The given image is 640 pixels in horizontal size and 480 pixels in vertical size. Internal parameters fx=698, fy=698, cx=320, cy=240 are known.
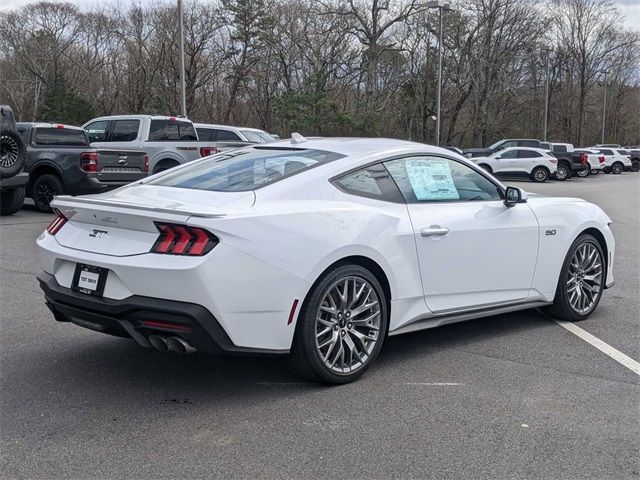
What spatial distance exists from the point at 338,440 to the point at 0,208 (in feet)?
35.6

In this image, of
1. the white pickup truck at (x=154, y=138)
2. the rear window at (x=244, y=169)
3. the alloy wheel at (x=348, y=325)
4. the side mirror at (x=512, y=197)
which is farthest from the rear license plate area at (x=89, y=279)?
the white pickup truck at (x=154, y=138)

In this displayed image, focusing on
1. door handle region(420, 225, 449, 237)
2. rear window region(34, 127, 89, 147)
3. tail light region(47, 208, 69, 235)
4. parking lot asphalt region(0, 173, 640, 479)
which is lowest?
parking lot asphalt region(0, 173, 640, 479)

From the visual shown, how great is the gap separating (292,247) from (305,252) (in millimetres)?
92

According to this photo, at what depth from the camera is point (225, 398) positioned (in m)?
4.19

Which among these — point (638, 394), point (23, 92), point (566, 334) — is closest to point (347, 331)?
point (638, 394)

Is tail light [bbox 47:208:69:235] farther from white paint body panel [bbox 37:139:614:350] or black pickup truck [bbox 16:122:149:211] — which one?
black pickup truck [bbox 16:122:149:211]

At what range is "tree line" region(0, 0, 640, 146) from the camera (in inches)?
1756

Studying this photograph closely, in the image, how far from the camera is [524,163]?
3384 centimetres

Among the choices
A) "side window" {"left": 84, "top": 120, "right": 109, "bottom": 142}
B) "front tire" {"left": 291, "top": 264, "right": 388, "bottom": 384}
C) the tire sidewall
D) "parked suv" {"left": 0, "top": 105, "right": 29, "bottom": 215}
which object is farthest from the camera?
"side window" {"left": 84, "top": 120, "right": 109, "bottom": 142}

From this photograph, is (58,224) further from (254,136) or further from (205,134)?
(254,136)

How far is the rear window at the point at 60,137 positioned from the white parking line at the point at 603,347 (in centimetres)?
1066

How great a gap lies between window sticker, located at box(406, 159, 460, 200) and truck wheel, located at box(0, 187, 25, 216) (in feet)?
31.0

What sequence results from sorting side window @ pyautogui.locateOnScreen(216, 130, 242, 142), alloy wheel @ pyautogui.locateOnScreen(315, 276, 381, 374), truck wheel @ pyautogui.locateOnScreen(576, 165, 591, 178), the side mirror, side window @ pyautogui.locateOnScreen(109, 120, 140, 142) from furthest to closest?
truck wheel @ pyautogui.locateOnScreen(576, 165, 591, 178), side window @ pyautogui.locateOnScreen(216, 130, 242, 142), side window @ pyautogui.locateOnScreen(109, 120, 140, 142), the side mirror, alloy wheel @ pyautogui.locateOnScreen(315, 276, 381, 374)

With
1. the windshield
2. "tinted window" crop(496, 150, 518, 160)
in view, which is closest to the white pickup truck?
the windshield
